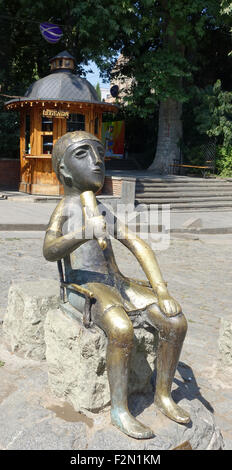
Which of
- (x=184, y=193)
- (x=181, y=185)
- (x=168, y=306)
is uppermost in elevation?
(x=168, y=306)

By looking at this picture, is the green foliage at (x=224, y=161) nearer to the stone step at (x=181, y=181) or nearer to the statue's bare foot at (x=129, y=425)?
the stone step at (x=181, y=181)

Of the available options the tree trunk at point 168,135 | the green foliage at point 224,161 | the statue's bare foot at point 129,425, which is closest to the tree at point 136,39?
the tree trunk at point 168,135

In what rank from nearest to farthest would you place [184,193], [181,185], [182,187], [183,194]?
[183,194], [184,193], [182,187], [181,185]

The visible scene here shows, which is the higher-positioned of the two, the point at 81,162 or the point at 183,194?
the point at 81,162

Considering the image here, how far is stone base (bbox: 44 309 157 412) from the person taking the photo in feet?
9.39

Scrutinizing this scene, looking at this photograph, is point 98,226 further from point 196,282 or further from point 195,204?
point 195,204

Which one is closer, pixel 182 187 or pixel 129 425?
pixel 129 425

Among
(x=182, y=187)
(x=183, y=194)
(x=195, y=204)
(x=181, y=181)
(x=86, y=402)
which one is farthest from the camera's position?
(x=181, y=181)

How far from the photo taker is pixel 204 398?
3551mm

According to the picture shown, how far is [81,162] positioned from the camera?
125 inches

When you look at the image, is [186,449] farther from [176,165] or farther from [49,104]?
[176,165]

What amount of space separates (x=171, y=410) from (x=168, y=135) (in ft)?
61.2

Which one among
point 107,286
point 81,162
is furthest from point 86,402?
point 81,162

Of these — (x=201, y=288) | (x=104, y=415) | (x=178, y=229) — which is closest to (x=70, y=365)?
(x=104, y=415)
